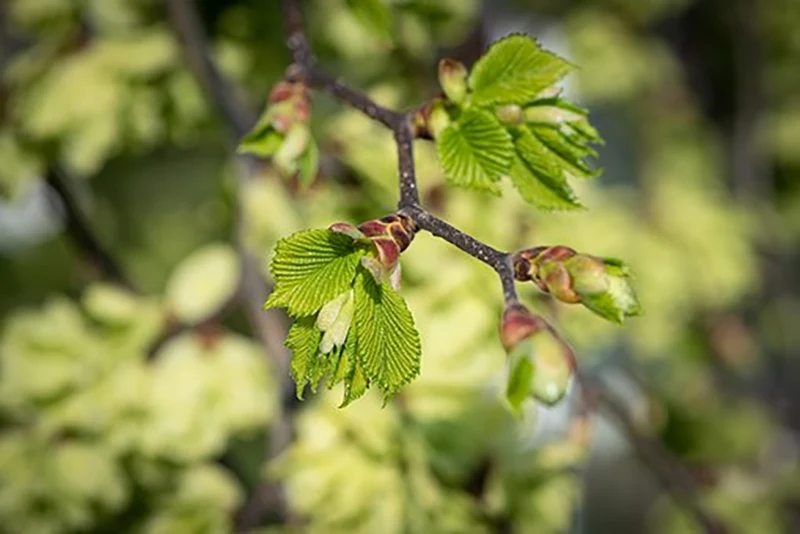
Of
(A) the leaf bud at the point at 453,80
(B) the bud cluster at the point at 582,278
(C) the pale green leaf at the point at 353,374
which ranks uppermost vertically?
(A) the leaf bud at the point at 453,80

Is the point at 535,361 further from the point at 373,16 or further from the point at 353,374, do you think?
the point at 373,16

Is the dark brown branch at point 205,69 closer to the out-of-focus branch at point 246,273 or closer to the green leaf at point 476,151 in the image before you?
the out-of-focus branch at point 246,273

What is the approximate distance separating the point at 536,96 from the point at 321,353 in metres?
0.24

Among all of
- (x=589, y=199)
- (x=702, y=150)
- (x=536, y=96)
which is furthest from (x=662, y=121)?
(x=536, y=96)

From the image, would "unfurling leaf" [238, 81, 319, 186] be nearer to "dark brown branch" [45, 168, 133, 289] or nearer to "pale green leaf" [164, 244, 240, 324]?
"pale green leaf" [164, 244, 240, 324]

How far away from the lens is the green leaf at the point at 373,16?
0.84 metres

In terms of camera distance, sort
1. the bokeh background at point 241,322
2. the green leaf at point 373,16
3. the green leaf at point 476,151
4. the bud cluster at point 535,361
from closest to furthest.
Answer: the bud cluster at point 535,361, the green leaf at point 476,151, the green leaf at point 373,16, the bokeh background at point 241,322

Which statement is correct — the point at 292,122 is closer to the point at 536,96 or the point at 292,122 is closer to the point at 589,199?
the point at 536,96

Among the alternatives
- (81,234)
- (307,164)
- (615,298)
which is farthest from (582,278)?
(81,234)

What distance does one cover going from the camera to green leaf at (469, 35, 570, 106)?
27.6 inches

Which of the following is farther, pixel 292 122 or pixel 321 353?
pixel 292 122

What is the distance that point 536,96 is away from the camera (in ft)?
2.32

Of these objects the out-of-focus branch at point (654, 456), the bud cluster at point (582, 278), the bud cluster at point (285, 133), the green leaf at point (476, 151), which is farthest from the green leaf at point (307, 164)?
the out-of-focus branch at point (654, 456)

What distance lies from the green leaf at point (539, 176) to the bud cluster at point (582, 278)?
0.09 m
